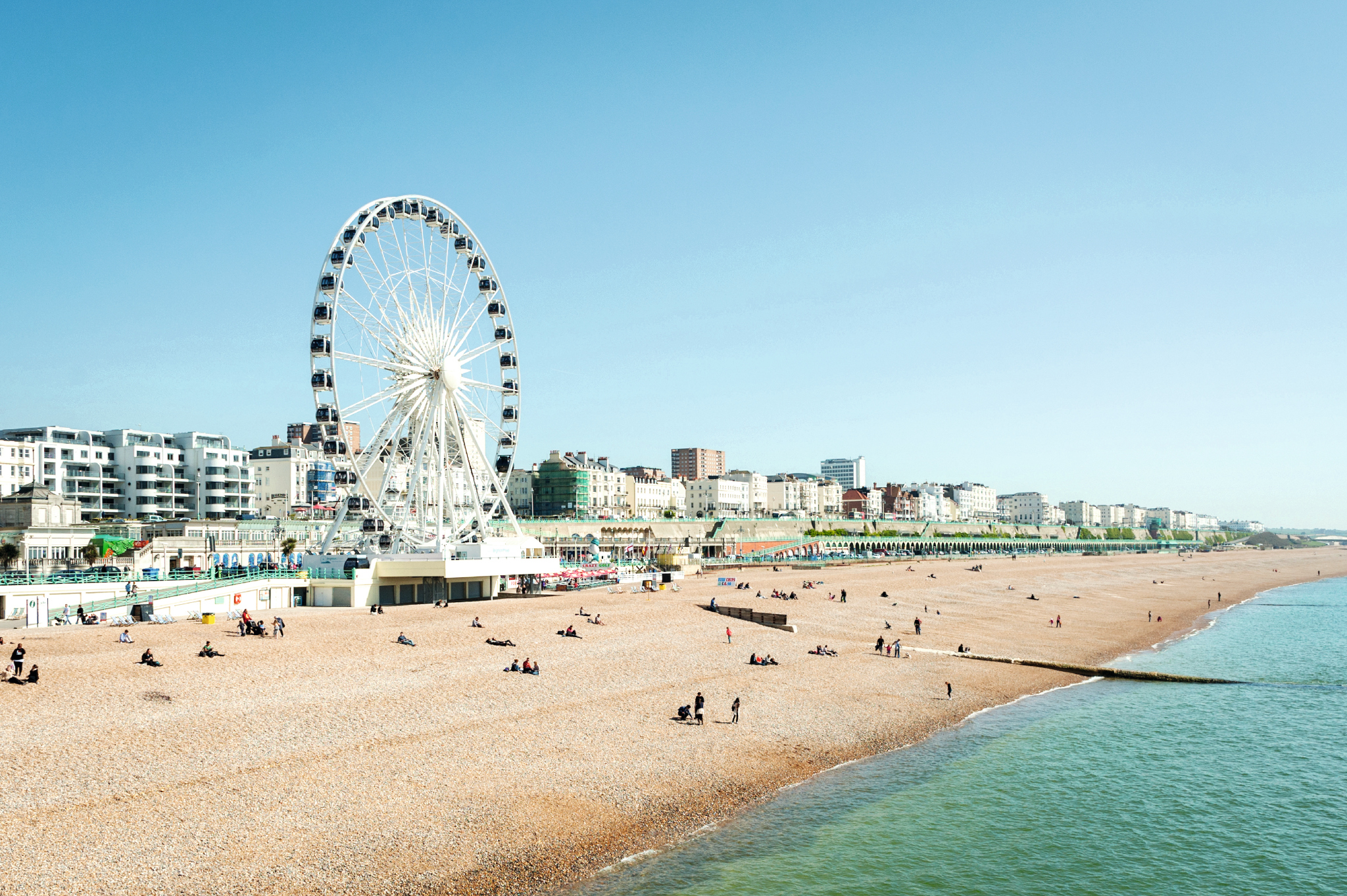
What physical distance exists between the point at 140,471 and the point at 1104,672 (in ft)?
298

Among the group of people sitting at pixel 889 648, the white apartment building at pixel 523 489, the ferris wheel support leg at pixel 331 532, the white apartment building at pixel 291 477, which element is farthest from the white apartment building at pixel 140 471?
the group of people sitting at pixel 889 648

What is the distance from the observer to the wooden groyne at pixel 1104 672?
3788 cm

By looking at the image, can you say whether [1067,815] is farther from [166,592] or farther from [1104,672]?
[166,592]

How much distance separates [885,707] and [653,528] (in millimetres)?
98660

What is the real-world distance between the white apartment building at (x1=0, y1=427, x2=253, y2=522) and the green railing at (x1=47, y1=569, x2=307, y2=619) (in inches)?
2006

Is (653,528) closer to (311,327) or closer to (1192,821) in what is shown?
(311,327)

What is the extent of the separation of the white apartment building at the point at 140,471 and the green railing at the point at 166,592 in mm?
50942

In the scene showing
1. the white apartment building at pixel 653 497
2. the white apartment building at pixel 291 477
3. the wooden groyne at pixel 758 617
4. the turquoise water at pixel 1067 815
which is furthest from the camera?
the white apartment building at pixel 653 497

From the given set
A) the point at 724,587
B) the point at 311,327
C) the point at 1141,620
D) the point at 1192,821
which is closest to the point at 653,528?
the point at 724,587

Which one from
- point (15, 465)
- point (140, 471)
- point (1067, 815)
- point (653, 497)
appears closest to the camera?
point (1067, 815)

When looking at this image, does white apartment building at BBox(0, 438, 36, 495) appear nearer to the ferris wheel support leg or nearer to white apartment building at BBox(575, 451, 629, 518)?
the ferris wheel support leg

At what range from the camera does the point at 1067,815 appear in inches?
854

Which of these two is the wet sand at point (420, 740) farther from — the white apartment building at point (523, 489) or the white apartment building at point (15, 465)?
the white apartment building at point (523, 489)

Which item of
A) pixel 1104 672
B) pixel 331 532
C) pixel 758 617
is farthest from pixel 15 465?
pixel 1104 672
